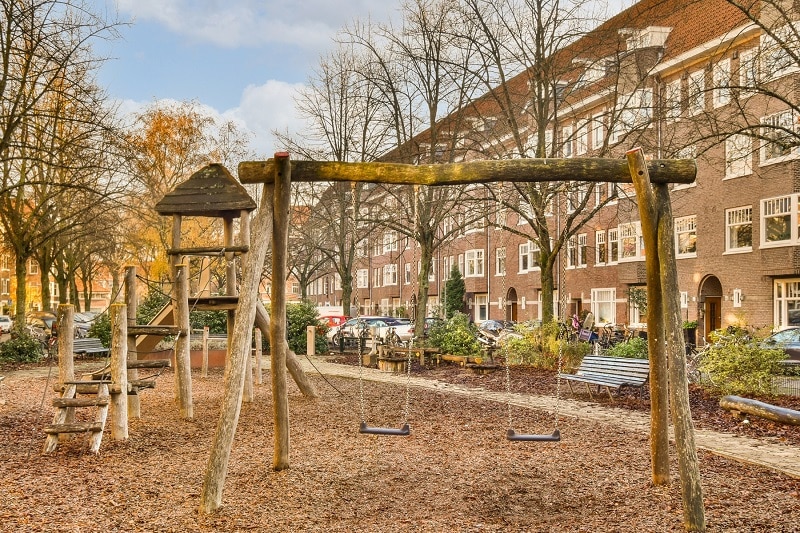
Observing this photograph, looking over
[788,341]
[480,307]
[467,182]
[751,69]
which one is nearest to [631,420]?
[467,182]

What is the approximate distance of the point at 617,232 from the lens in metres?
41.1

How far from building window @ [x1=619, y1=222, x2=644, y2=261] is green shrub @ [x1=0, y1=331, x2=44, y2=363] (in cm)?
2646

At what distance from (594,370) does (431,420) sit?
4359 mm

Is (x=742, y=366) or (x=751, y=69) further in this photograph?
(x=751, y=69)

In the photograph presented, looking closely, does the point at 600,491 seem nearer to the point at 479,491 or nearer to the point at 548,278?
the point at 479,491

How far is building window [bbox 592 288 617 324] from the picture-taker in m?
41.5

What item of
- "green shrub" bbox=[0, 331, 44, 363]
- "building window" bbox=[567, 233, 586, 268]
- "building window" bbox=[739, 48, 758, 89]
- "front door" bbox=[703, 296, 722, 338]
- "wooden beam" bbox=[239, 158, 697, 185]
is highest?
"building window" bbox=[739, 48, 758, 89]

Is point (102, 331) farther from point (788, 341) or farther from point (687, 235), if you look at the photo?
point (687, 235)

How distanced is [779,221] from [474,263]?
27.4m

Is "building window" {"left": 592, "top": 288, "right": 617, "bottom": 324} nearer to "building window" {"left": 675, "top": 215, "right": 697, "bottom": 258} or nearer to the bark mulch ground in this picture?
"building window" {"left": 675, "top": 215, "right": 697, "bottom": 258}

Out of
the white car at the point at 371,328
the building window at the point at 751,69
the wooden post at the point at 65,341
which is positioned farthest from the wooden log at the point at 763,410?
the white car at the point at 371,328

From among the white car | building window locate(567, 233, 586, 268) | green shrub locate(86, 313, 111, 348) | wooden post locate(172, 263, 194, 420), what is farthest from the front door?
wooden post locate(172, 263, 194, 420)

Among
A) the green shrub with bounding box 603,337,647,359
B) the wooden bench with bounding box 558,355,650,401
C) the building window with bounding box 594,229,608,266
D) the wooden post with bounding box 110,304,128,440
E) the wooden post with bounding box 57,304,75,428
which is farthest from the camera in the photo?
the building window with bounding box 594,229,608,266

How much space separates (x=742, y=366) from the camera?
14469 millimetres
